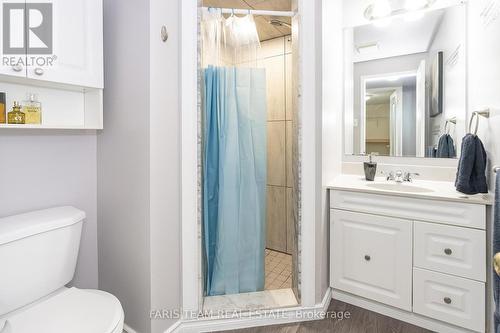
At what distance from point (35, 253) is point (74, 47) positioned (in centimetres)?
99

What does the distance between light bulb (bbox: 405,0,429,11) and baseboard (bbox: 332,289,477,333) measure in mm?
2155

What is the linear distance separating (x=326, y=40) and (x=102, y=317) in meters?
2.02

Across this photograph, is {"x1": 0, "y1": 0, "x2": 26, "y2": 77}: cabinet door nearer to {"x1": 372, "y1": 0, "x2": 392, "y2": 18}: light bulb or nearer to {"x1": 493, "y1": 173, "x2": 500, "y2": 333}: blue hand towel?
{"x1": 493, "y1": 173, "x2": 500, "y2": 333}: blue hand towel

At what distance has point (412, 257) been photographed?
5.39ft

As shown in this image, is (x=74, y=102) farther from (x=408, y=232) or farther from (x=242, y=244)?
(x=408, y=232)

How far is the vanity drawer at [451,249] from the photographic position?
57.5 inches

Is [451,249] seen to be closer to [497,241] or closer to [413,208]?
[413,208]

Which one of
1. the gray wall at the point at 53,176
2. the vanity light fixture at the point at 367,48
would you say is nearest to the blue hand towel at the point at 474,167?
the vanity light fixture at the point at 367,48

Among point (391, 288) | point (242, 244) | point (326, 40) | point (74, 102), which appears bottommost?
point (391, 288)

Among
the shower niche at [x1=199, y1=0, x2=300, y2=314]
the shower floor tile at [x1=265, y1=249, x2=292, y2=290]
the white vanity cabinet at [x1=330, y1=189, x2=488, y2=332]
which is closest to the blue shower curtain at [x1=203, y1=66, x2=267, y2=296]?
the shower niche at [x1=199, y1=0, x2=300, y2=314]

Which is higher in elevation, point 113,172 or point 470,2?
point 470,2

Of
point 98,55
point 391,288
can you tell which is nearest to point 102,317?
point 98,55

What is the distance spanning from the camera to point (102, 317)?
114 cm

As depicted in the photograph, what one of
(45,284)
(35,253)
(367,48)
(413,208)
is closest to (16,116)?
(35,253)
